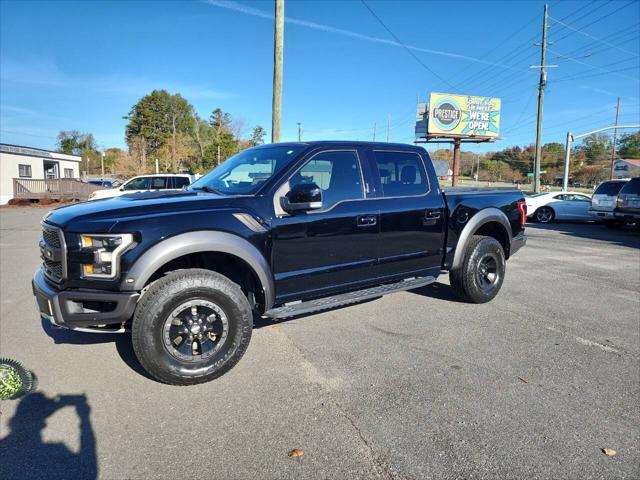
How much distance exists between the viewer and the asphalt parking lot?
8.33 feet

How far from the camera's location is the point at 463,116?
3931cm

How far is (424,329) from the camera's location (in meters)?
4.75

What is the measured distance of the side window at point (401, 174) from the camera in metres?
4.69

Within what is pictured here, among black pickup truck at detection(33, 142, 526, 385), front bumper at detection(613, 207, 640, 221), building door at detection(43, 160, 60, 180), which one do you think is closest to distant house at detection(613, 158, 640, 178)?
front bumper at detection(613, 207, 640, 221)

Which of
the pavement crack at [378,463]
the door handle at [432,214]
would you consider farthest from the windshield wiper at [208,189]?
the pavement crack at [378,463]

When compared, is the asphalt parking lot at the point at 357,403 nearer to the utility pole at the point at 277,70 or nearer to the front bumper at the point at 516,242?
the front bumper at the point at 516,242

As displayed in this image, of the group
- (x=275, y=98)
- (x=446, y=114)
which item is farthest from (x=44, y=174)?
(x=446, y=114)

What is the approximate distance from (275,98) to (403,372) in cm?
976

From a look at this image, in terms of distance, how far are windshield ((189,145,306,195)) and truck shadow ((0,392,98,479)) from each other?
2.16 metres

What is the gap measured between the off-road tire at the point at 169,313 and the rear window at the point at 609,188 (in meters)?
16.0

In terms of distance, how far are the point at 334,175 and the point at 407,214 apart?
3.07ft

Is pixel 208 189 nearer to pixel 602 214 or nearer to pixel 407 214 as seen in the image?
pixel 407 214

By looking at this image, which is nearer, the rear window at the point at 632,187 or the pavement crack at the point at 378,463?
the pavement crack at the point at 378,463

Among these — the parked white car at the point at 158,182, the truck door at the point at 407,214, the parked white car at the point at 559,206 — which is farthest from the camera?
the parked white car at the point at 559,206
